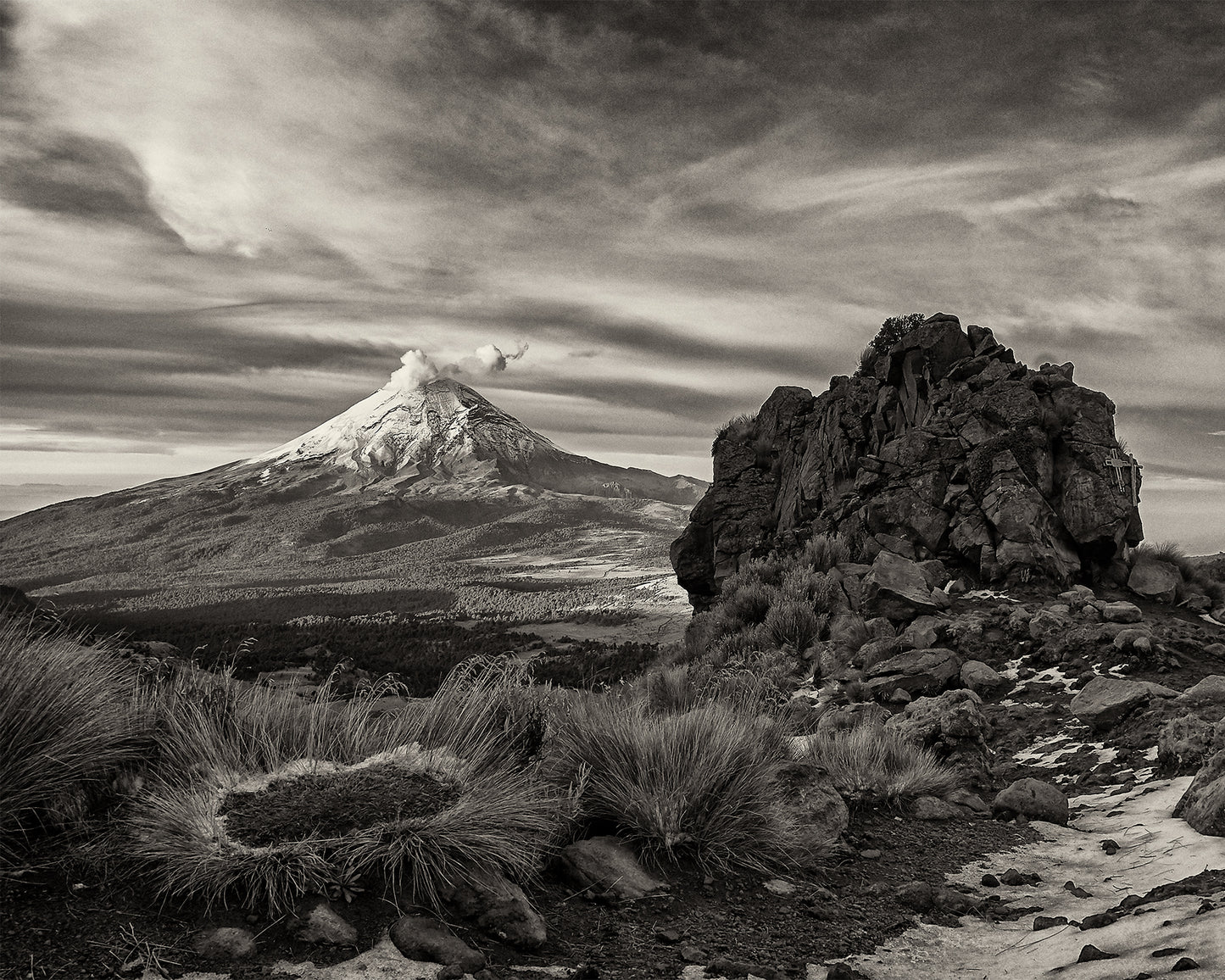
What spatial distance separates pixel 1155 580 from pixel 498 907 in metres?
14.5

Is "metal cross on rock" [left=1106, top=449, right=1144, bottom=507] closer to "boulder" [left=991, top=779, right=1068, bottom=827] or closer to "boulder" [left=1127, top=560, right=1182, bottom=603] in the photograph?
"boulder" [left=1127, top=560, right=1182, bottom=603]

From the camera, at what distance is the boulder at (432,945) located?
319 centimetres

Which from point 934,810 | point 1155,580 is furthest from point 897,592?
point 934,810

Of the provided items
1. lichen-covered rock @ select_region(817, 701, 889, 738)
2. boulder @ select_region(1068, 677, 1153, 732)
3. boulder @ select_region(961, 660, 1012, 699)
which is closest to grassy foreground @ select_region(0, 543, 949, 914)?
lichen-covered rock @ select_region(817, 701, 889, 738)

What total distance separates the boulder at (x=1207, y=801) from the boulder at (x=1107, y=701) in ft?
8.56

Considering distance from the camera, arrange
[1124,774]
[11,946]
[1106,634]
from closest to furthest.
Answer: [11,946] < [1124,774] < [1106,634]

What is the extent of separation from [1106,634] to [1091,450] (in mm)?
6415

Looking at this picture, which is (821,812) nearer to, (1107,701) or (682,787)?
(682,787)

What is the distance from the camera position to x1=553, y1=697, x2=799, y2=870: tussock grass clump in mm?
4477

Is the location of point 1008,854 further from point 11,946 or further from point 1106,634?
point 1106,634

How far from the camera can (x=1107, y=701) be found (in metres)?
8.02

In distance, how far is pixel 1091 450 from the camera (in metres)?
15.5

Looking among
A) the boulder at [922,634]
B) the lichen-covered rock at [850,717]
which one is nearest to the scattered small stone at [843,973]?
the lichen-covered rock at [850,717]

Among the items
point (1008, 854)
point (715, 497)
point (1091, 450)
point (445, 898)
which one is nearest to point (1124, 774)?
point (1008, 854)
